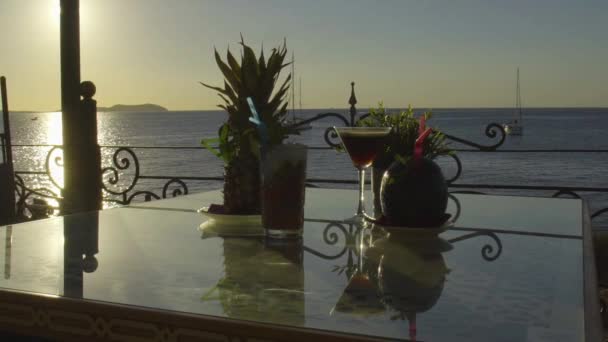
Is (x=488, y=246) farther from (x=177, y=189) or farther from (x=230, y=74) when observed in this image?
(x=177, y=189)

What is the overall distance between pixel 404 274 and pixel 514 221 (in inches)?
32.8

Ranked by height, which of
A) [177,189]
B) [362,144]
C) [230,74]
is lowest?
[177,189]

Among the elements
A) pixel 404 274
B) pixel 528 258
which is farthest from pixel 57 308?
pixel 528 258

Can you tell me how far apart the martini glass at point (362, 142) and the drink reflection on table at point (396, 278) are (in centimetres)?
27

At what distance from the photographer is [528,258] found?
133cm

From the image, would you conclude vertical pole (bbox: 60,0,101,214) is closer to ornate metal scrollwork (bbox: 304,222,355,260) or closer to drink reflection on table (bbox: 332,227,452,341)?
ornate metal scrollwork (bbox: 304,222,355,260)

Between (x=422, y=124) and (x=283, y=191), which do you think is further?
(x=422, y=124)

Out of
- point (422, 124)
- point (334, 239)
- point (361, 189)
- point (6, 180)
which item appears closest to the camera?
point (334, 239)

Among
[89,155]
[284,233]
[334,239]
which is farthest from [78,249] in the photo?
[89,155]

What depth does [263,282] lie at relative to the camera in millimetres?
1083

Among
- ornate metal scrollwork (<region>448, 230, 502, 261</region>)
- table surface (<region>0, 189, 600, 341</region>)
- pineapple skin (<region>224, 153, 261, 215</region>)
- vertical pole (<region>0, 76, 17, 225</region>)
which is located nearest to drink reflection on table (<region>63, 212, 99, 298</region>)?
table surface (<region>0, 189, 600, 341</region>)

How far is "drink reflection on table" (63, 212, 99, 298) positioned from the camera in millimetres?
1089

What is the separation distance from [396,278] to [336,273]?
12 cm

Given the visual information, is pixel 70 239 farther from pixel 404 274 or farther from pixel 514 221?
pixel 514 221
